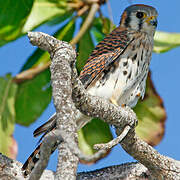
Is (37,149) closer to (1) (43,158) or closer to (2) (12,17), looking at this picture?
(1) (43,158)

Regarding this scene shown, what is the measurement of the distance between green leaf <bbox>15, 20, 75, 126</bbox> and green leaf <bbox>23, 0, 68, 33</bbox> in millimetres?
192

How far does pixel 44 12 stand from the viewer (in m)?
5.57

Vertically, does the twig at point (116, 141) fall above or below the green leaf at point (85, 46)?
below

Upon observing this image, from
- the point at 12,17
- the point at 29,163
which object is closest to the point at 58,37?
the point at 12,17

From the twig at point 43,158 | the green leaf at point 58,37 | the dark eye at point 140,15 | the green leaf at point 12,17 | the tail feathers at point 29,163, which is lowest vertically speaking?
the twig at point 43,158

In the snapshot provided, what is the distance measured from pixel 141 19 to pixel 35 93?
156cm

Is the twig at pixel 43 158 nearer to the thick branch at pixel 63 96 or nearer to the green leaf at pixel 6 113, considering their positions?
the thick branch at pixel 63 96

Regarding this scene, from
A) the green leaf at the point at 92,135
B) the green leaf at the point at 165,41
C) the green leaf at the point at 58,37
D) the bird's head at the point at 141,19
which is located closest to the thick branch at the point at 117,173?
the green leaf at the point at 92,135

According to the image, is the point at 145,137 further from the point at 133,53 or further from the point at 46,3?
the point at 46,3

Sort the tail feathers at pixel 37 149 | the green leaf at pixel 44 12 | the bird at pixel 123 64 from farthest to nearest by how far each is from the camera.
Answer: the green leaf at pixel 44 12 → the bird at pixel 123 64 → the tail feathers at pixel 37 149

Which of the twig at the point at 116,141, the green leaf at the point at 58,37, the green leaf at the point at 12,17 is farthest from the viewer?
the green leaf at the point at 58,37

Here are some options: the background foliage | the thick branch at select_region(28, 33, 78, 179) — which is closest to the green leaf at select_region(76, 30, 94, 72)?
the background foliage

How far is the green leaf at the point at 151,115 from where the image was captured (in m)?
5.44

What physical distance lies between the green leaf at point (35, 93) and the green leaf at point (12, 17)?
0.64m
